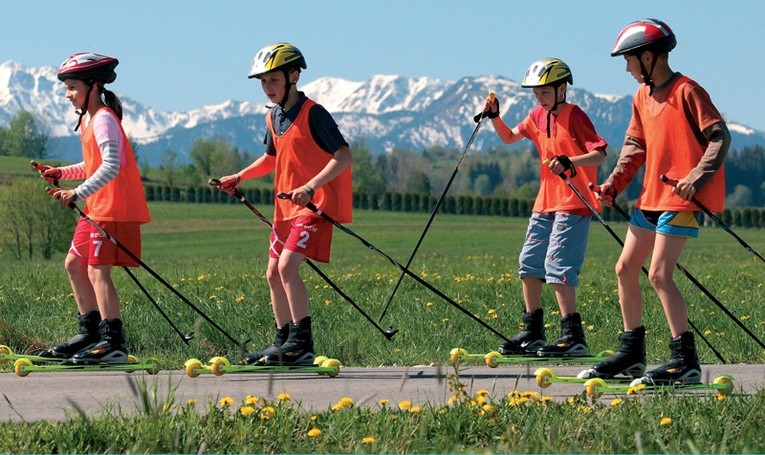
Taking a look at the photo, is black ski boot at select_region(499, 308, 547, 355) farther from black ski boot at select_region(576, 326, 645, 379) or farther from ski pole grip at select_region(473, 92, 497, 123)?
black ski boot at select_region(576, 326, 645, 379)

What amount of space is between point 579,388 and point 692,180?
1.51 m

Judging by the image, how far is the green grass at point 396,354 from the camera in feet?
17.8

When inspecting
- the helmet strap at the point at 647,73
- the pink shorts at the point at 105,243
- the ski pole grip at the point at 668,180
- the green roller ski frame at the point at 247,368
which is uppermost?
the helmet strap at the point at 647,73

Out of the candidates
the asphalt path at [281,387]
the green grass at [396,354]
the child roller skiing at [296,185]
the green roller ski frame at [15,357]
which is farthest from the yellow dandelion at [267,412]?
the green roller ski frame at [15,357]

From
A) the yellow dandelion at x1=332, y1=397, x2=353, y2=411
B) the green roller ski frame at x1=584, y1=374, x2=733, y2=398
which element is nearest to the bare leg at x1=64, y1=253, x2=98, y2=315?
the yellow dandelion at x1=332, y1=397, x2=353, y2=411

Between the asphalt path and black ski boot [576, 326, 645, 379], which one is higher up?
black ski boot [576, 326, 645, 379]

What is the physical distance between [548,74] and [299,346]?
108 inches

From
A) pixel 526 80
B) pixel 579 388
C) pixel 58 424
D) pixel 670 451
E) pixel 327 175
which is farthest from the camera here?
pixel 526 80

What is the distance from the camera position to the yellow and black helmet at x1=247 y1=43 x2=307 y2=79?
28.6 feet

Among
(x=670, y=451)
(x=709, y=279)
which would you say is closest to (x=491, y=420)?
(x=670, y=451)

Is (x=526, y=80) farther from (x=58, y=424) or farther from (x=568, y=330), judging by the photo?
(x=58, y=424)

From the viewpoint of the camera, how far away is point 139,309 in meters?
11.8

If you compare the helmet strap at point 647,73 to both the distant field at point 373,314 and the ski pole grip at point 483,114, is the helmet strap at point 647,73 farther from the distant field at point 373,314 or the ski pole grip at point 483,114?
the distant field at point 373,314

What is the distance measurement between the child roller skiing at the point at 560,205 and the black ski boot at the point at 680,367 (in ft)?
6.19
